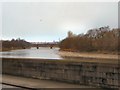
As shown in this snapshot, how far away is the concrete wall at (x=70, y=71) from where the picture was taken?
436 inches

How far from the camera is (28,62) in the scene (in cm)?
1550

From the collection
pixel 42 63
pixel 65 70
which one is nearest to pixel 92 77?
pixel 65 70

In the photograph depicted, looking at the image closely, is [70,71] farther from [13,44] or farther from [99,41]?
[13,44]

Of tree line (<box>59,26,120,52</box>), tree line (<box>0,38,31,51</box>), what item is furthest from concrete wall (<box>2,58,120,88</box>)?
tree line (<box>0,38,31,51</box>)

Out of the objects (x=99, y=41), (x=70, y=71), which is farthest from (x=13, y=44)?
(x=70, y=71)

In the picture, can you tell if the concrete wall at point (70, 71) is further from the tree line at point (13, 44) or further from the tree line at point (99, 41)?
the tree line at point (13, 44)

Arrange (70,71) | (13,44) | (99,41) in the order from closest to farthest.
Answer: (70,71) → (99,41) → (13,44)

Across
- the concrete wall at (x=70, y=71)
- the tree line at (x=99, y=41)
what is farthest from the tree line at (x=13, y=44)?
the concrete wall at (x=70, y=71)

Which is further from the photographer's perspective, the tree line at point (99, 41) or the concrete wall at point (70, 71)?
the tree line at point (99, 41)

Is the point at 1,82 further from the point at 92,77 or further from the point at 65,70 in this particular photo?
the point at 92,77

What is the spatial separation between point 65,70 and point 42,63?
1859 mm

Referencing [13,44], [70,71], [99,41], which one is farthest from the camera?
[13,44]

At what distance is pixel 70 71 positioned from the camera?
1273 cm

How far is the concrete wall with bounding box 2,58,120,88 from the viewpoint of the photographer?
1107 centimetres
